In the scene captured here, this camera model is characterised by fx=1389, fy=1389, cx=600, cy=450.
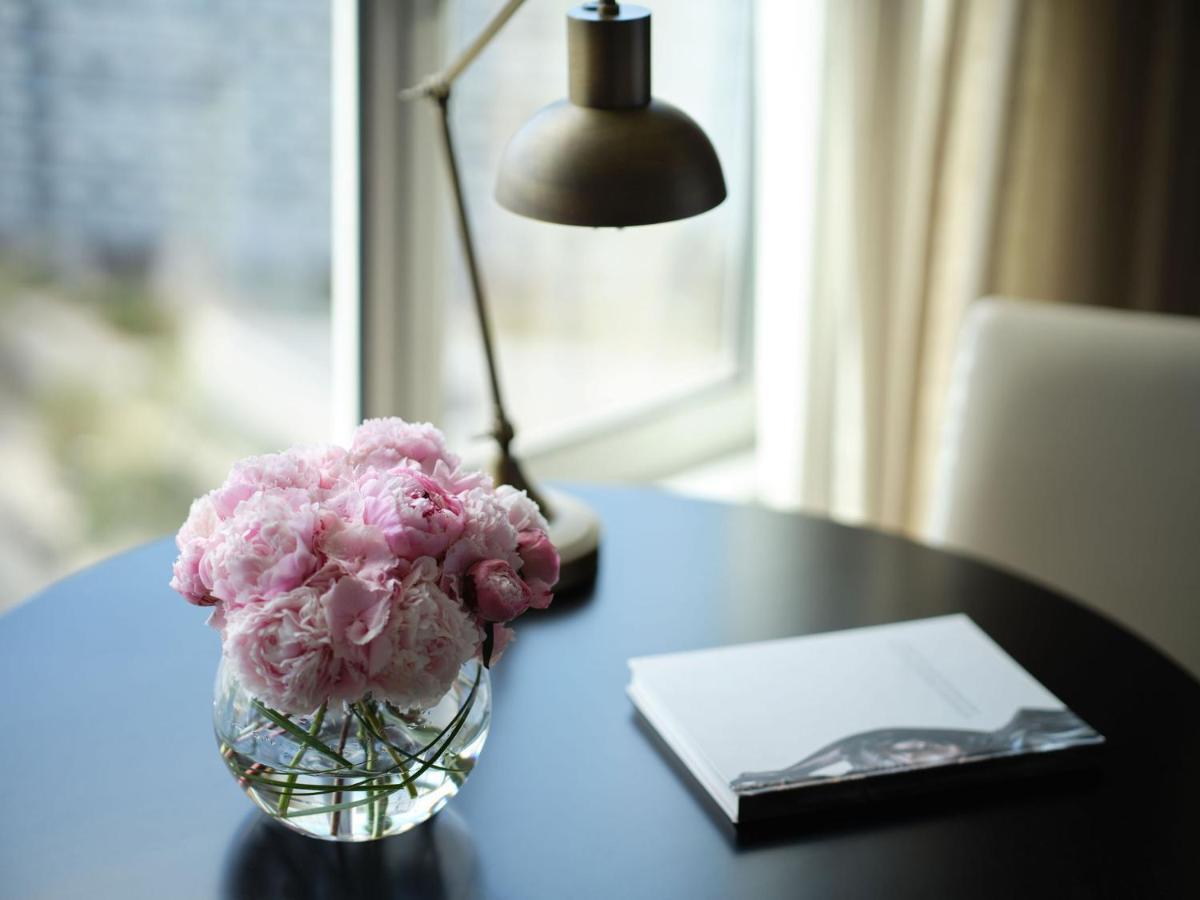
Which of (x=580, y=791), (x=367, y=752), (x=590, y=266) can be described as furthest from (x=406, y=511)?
(x=590, y=266)

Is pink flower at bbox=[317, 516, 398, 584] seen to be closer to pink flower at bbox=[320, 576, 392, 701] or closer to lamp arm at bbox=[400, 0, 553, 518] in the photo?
pink flower at bbox=[320, 576, 392, 701]

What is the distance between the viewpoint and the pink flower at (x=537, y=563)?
2.51 feet

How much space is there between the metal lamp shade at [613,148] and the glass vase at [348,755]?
0.32m

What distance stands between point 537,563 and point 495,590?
0.16ft

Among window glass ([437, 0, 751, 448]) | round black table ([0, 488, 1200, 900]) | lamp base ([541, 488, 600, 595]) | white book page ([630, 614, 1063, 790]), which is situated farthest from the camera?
window glass ([437, 0, 751, 448])

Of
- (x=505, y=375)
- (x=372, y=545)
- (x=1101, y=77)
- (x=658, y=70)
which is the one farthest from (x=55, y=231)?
(x=1101, y=77)

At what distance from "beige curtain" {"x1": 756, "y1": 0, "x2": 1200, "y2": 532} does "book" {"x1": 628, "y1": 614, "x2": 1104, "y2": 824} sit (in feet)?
3.29

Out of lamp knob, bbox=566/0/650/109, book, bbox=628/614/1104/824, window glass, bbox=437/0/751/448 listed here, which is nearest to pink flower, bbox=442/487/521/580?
book, bbox=628/614/1104/824

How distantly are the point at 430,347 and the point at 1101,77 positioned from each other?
1004 mm

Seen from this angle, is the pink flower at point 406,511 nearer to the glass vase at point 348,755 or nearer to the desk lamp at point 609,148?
the glass vase at point 348,755

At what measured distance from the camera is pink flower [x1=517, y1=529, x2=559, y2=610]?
764mm

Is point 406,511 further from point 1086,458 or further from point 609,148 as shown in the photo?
point 1086,458

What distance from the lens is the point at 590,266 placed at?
6.93 ft

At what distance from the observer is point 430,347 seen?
1854 mm
